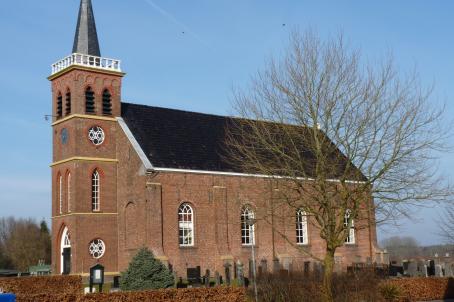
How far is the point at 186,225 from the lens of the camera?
35000 mm

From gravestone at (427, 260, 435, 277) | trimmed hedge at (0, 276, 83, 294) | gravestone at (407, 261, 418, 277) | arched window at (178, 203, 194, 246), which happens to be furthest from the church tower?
gravestone at (427, 260, 435, 277)

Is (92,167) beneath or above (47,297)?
above

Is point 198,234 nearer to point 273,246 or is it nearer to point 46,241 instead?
point 273,246

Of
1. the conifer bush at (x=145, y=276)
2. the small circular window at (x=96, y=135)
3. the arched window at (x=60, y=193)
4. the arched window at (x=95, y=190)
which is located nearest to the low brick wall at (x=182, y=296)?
the conifer bush at (x=145, y=276)

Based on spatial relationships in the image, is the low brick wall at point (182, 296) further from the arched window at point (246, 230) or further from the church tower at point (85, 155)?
the arched window at point (246, 230)

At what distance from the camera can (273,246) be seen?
38.2 meters

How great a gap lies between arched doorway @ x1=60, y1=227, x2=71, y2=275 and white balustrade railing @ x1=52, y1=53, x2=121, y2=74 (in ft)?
31.7

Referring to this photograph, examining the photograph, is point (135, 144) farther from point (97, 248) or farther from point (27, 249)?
point (27, 249)

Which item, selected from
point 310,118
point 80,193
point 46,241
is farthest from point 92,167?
point 46,241

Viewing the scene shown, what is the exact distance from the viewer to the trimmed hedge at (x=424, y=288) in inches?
919

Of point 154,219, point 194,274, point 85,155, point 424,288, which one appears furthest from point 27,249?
point 424,288

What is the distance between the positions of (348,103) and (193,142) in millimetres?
18805

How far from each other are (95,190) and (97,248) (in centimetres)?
335

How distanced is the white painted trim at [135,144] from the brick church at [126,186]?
0.20 ft
